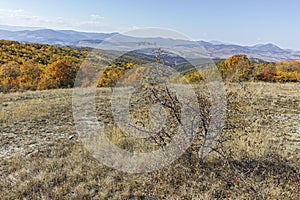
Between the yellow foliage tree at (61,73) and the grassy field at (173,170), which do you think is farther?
the yellow foliage tree at (61,73)

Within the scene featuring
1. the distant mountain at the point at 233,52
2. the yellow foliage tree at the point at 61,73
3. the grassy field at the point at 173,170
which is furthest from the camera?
the yellow foliage tree at the point at 61,73

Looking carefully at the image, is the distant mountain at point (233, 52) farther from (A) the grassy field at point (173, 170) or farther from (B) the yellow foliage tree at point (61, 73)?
(B) the yellow foliage tree at point (61, 73)

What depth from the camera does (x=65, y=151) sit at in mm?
4695

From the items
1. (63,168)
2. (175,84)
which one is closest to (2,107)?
(63,168)

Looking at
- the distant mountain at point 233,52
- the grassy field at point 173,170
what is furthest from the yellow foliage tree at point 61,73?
the grassy field at point 173,170

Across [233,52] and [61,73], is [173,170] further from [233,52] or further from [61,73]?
[61,73]

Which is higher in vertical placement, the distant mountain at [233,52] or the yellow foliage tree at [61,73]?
the distant mountain at [233,52]

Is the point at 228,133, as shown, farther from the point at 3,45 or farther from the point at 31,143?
the point at 3,45

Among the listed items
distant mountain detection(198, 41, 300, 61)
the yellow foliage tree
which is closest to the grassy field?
distant mountain detection(198, 41, 300, 61)

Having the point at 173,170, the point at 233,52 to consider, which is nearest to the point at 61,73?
the point at 233,52

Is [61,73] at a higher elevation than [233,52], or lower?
lower

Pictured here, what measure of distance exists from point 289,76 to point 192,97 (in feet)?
110

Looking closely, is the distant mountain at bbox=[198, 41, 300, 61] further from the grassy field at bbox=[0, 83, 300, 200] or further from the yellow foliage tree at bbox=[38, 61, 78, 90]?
the yellow foliage tree at bbox=[38, 61, 78, 90]

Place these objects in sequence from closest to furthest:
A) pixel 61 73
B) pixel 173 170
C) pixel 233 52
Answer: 1. pixel 173 170
2. pixel 233 52
3. pixel 61 73
